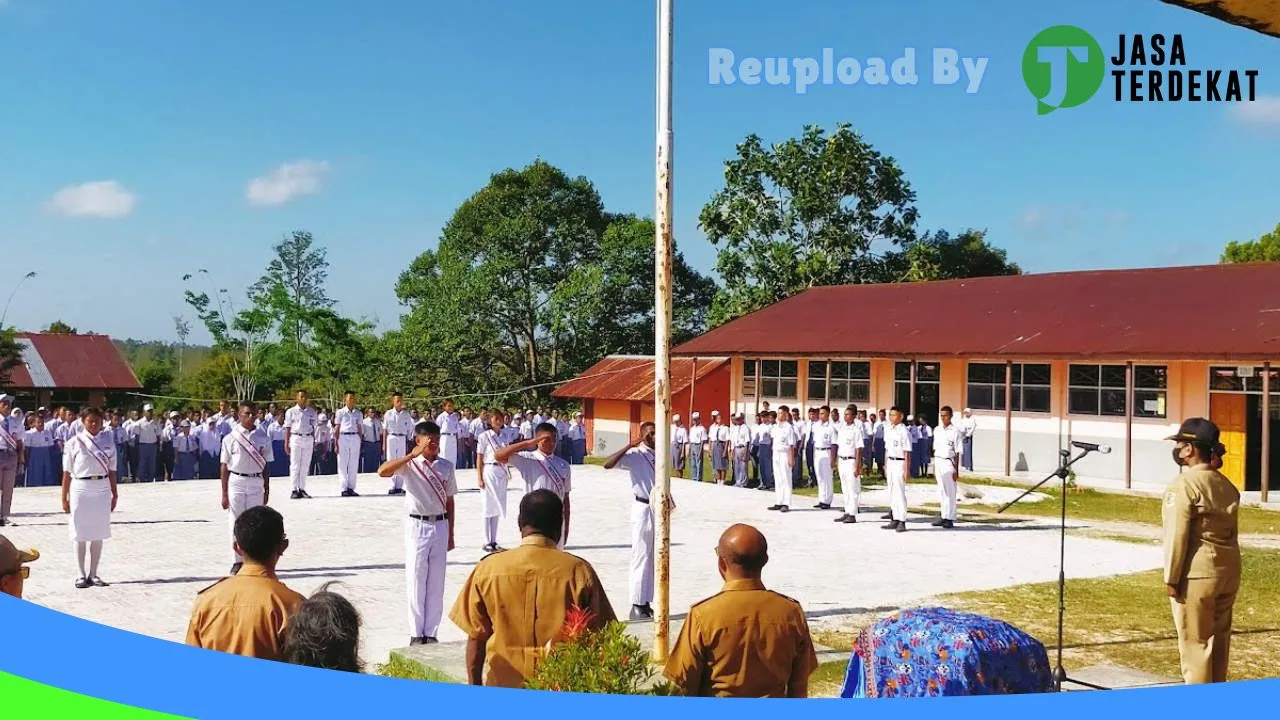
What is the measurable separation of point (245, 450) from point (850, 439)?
25.6 feet

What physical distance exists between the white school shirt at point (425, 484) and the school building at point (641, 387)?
53.4ft

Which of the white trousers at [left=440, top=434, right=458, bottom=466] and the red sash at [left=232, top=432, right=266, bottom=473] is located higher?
the red sash at [left=232, top=432, right=266, bottom=473]

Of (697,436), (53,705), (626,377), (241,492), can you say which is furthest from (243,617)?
(626,377)

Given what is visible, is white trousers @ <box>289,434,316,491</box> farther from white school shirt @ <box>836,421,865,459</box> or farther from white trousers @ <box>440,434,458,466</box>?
white school shirt @ <box>836,421,865,459</box>

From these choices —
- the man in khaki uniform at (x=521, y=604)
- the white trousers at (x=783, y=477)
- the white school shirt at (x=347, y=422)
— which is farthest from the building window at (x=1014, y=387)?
the man in khaki uniform at (x=521, y=604)

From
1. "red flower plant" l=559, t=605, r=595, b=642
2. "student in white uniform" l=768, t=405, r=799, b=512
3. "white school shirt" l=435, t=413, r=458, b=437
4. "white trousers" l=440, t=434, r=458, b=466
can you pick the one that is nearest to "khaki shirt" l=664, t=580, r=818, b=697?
"red flower plant" l=559, t=605, r=595, b=642

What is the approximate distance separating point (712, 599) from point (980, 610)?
6142mm

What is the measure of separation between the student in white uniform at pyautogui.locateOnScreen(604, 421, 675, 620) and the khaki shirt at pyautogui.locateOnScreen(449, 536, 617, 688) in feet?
13.7

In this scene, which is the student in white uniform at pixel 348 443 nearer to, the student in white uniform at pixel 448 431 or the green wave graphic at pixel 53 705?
the student in white uniform at pixel 448 431

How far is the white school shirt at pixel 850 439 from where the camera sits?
14609 millimetres

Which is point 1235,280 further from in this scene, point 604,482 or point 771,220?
point 604,482

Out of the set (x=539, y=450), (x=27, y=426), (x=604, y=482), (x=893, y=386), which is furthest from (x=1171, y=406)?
(x=27, y=426)

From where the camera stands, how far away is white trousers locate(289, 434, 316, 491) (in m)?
16.6

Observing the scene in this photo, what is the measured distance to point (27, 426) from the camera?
18.4 metres
